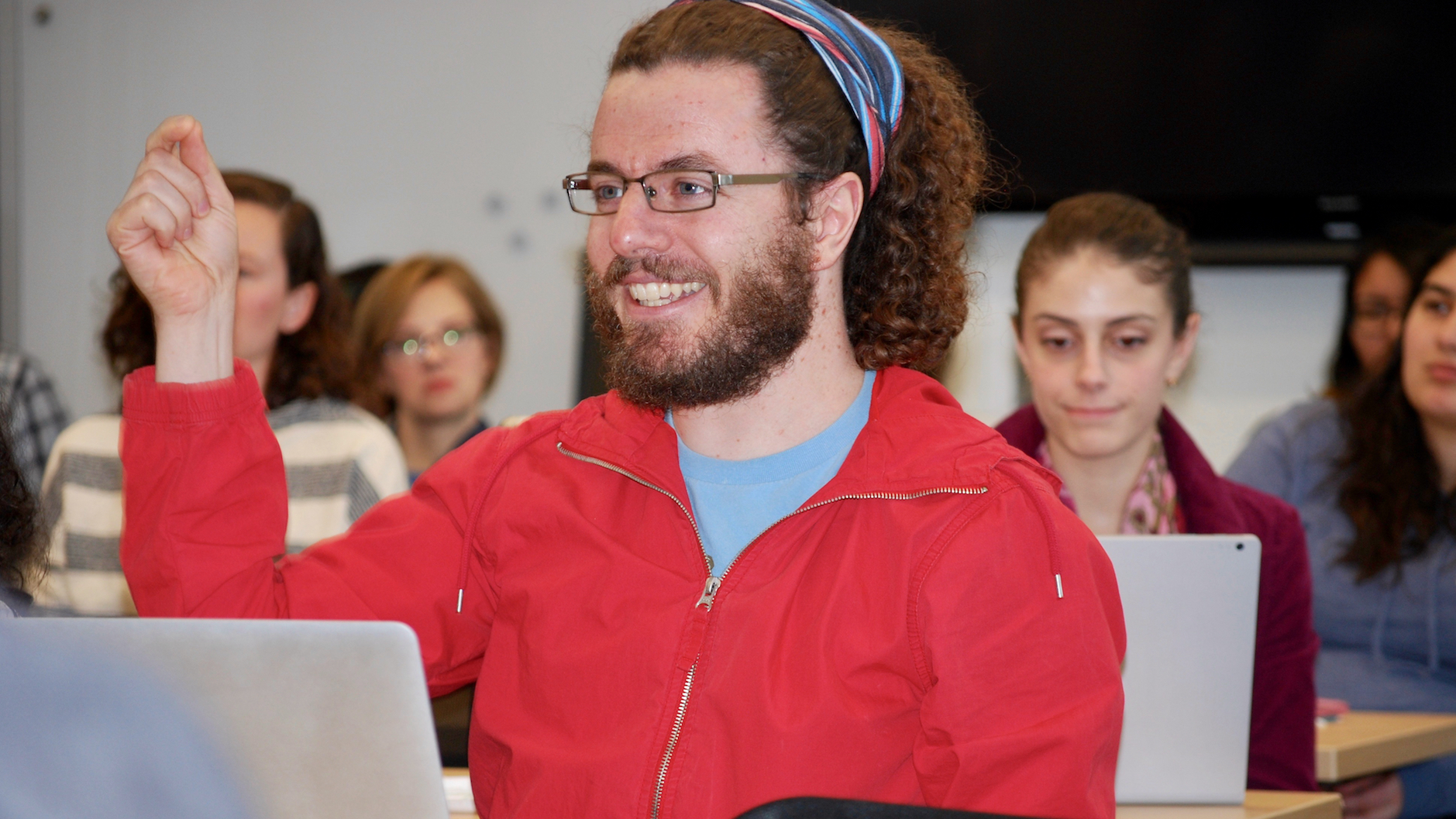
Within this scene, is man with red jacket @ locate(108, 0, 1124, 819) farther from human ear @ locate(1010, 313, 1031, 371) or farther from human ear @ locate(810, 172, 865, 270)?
human ear @ locate(1010, 313, 1031, 371)

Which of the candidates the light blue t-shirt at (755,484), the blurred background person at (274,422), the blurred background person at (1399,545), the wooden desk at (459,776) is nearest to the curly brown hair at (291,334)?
the blurred background person at (274,422)

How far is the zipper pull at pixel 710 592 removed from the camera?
3.90 ft

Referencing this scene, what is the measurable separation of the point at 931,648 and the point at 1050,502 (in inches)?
6.9

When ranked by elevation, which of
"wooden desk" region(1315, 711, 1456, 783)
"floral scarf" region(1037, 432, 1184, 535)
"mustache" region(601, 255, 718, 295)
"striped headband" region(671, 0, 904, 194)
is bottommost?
"wooden desk" region(1315, 711, 1456, 783)

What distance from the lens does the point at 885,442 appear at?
1.24 m

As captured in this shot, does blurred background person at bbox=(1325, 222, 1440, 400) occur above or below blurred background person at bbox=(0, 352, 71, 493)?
above

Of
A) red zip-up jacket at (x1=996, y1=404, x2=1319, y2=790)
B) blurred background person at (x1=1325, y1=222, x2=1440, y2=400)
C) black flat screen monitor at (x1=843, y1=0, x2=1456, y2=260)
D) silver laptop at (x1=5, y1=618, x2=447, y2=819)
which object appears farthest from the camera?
black flat screen monitor at (x1=843, y1=0, x2=1456, y2=260)

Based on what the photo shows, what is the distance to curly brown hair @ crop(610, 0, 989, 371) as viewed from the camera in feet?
Result: 4.23

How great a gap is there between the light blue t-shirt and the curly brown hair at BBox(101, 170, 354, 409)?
151 centimetres

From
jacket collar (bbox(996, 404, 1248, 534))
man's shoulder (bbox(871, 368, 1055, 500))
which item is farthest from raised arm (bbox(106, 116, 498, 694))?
jacket collar (bbox(996, 404, 1248, 534))

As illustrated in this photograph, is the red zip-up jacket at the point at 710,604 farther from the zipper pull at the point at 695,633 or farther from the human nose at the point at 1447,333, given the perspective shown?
the human nose at the point at 1447,333

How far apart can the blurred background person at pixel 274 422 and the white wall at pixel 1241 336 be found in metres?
1.93

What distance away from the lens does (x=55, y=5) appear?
4.32 m

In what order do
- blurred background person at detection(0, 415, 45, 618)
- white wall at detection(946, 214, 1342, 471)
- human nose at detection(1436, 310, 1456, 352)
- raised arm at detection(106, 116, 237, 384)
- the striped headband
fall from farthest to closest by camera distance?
1. white wall at detection(946, 214, 1342, 471)
2. human nose at detection(1436, 310, 1456, 352)
3. the striped headband
4. raised arm at detection(106, 116, 237, 384)
5. blurred background person at detection(0, 415, 45, 618)
